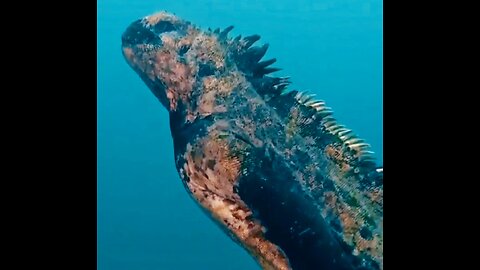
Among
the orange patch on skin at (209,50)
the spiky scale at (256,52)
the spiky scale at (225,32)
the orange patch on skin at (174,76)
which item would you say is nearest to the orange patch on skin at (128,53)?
the orange patch on skin at (174,76)

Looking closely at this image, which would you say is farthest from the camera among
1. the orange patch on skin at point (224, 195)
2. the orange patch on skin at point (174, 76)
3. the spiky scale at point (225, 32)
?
the spiky scale at point (225, 32)

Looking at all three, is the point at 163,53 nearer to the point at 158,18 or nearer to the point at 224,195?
the point at 158,18

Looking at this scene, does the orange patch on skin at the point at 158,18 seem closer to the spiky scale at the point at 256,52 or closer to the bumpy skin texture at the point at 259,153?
the bumpy skin texture at the point at 259,153

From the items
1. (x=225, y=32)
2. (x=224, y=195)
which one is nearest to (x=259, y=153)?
(x=224, y=195)

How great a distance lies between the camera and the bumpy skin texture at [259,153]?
231cm

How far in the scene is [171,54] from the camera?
251cm

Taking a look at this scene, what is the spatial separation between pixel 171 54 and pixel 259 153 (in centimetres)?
59

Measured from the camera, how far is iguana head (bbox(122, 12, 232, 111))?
8.15ft

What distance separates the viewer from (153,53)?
2.53 m

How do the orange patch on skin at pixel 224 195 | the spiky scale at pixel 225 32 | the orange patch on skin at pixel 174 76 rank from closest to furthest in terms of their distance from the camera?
the orange patch on skin at pixel 224 195 < the orange patch on skin at pixel 174 76 < the spiky scale at pixel 225 32

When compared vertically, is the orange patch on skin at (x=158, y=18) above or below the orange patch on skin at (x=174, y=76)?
above
